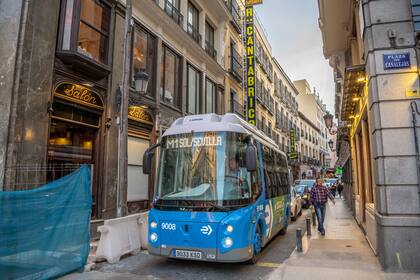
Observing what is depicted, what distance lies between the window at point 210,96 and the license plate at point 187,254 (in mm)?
14536

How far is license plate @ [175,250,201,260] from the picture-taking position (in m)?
6.26

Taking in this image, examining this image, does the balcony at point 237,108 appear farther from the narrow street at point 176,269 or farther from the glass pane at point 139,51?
the narrow street at point 176,269

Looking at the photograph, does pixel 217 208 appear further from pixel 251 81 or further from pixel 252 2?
pixel 252 2

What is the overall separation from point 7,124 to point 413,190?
9413mm

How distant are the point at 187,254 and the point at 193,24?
1562cm

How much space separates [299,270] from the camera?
261 inches

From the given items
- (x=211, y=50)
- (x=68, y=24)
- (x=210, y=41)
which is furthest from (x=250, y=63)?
(x=68, y=24)

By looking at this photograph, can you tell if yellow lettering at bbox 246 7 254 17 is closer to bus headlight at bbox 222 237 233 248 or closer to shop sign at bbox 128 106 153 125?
shop sign at bbox 128 106 153 125

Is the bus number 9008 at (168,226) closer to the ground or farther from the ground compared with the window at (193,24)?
closer to the ground

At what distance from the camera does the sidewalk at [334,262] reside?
6.18m

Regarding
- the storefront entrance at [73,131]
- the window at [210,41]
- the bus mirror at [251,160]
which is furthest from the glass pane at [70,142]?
the window at [210,41]

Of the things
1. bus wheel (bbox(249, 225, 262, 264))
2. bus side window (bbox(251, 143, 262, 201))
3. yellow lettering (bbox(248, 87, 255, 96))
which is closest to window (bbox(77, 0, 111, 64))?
bus side window (bbox(251, 143, 262, 201))

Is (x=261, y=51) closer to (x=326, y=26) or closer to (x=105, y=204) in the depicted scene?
(x=326, y=26)

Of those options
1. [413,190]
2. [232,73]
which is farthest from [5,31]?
[232,73]
